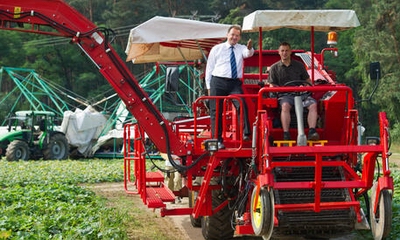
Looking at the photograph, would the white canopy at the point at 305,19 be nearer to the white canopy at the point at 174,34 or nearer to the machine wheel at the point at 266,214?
the white canopy at the point at 174,34

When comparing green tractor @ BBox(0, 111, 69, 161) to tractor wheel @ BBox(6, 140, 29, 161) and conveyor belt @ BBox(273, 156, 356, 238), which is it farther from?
conveyor belt @ BBox(273, 156, 356, 238)

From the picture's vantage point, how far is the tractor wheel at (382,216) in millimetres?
7991

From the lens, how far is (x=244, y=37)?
5144cm

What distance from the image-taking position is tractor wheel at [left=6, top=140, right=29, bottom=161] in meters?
29.2

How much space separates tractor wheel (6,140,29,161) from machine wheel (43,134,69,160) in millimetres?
1251

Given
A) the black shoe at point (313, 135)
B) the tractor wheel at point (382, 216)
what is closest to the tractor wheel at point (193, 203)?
the black shoe at point (313, 135)

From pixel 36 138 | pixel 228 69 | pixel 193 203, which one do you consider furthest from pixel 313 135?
pixel 36 138

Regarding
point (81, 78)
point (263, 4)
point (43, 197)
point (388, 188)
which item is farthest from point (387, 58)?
point (388, 188)

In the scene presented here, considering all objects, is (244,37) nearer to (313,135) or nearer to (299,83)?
(299,83)

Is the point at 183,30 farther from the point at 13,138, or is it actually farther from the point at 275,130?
the point at 13,138

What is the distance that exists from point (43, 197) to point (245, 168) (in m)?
5.30

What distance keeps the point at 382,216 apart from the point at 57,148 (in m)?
25.2

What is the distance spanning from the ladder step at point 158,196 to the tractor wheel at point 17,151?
18930 millimetres

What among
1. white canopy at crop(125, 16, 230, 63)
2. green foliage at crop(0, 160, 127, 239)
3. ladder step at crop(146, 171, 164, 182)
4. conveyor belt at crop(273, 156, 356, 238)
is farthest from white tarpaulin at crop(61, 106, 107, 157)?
conveyor belt at crop(273, 156, 356, 238)
